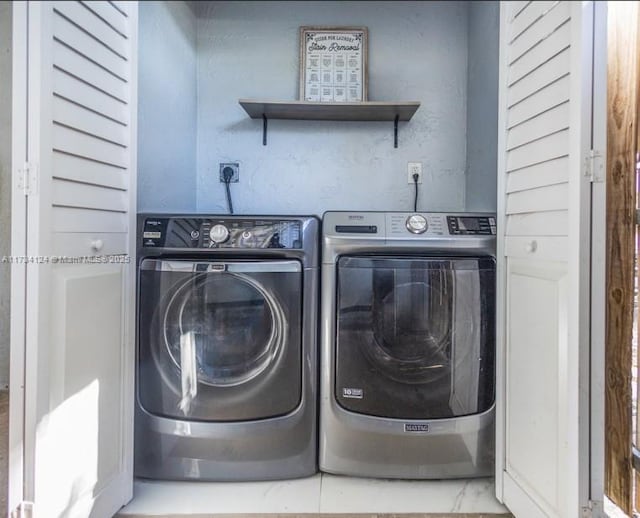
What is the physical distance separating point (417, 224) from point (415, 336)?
0.39 metres

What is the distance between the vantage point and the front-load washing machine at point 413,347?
1.30 meters

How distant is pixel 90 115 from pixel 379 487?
4.87ft

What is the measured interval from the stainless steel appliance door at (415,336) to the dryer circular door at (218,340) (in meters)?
0.19

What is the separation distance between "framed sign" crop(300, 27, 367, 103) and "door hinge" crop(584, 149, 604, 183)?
1.19 meters

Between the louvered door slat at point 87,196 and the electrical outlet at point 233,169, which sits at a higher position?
the electrical outlet at point 233,169

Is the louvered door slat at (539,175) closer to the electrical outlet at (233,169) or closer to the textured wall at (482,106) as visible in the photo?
the textured wall at (482,106)

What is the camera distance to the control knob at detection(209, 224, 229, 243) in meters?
1.30

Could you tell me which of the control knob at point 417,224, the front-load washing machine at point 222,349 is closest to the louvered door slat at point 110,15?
the front-load washing machine at point 222,349

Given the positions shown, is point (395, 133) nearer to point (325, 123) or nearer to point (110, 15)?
point (325, 123)

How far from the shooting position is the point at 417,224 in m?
1.33

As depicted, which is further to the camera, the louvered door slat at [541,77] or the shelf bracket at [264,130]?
the shelf bracket at [264,130]

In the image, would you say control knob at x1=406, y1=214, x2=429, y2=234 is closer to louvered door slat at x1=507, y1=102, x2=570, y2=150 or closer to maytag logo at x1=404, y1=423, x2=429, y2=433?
louvered door slat at x1=507, y1=102, x2=570, y2=150

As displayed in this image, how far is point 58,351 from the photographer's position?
0.95 m

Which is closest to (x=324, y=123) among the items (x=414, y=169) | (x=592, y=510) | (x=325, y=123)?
(x=325, y=123)
